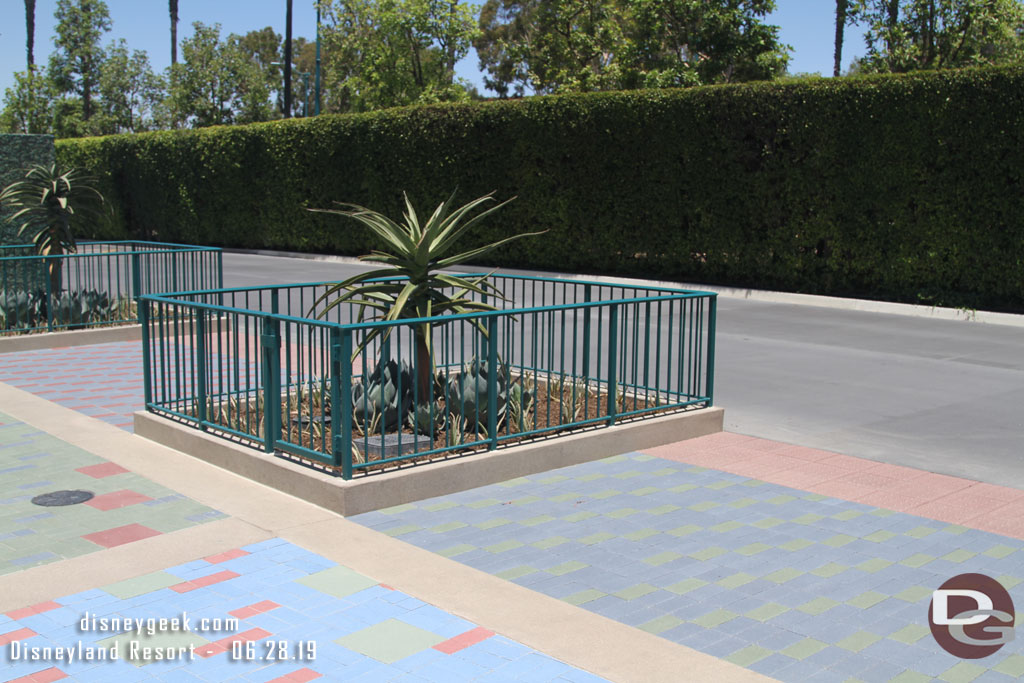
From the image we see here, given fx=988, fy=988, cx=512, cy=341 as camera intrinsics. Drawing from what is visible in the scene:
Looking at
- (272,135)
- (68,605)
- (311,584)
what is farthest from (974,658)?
(272,135)

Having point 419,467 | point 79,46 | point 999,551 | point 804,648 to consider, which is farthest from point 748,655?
point 79,46

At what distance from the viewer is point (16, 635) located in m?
4.40

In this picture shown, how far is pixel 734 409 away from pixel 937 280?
30.0 ft

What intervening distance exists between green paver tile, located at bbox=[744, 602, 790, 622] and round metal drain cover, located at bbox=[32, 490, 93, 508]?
4.20 meters

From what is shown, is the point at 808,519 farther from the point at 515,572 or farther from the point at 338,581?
the point at 338,581

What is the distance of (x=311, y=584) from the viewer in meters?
5.00

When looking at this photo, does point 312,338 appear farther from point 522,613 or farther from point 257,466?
point 522,613

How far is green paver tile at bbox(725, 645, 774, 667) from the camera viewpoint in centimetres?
424

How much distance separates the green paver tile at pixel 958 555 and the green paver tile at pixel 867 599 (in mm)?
740

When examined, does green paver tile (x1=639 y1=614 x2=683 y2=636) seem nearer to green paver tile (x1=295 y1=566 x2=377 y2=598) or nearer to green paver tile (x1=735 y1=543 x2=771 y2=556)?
green paver tile (x1=735 y1=543 x2=771 y2=556)

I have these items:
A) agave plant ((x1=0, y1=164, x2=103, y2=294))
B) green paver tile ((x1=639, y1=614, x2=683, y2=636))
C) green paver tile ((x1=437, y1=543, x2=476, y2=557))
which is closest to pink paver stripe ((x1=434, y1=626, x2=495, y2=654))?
green paver tile ((x1=639, y1=614, x2=683, y2=636))

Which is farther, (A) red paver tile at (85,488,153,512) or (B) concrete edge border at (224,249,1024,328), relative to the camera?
(B) concrete edge border at (224,249,1024,328)

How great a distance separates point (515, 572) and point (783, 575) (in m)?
1.41

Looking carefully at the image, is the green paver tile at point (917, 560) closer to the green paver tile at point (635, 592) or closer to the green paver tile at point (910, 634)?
the green paver tile at point (910, 634)
